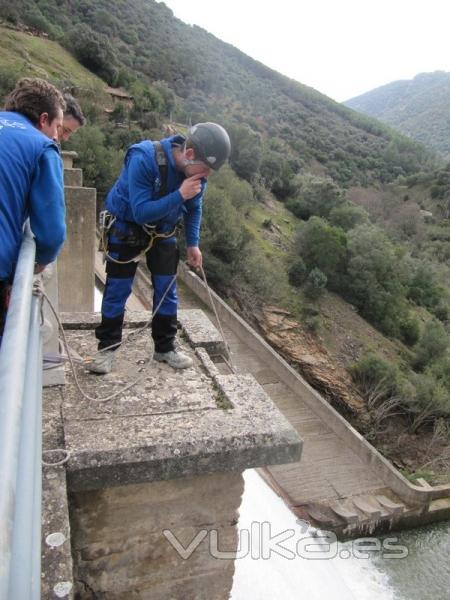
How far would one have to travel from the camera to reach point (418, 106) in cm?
13425

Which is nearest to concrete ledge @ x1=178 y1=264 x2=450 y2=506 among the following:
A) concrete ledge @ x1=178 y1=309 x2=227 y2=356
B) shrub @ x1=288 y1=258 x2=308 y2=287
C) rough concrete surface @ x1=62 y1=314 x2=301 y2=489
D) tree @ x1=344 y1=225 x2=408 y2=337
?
concrete ledge @ x1=178 y1=309 x2=227 y2=356

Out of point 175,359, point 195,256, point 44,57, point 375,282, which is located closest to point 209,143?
point 195,256

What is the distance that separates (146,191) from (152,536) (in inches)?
79.2

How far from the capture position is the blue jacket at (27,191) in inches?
82.4

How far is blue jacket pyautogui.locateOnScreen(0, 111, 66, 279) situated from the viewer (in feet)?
6.86

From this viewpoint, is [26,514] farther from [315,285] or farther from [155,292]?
[315,285]

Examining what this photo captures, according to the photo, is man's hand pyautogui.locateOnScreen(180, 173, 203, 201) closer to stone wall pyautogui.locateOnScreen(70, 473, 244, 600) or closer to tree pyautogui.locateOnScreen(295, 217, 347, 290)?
stone wall pyautogui.locateOnScreen(70, 473, 244, 600)

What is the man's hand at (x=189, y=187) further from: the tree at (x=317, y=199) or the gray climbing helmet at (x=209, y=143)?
the tree at (x=317, y=199)

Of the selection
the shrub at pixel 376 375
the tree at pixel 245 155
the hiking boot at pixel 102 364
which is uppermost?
the hiking boot at pixel 102 364

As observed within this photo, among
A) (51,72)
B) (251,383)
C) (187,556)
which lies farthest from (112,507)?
(51,72)

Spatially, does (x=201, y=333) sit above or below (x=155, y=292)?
below

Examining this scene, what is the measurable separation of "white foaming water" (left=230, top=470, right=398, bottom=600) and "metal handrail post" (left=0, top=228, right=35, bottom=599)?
3.30 meters

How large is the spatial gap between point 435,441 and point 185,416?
66.3 feet

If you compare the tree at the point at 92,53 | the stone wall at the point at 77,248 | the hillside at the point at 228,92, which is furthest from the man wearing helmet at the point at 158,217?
the tree at the point at 92,53
